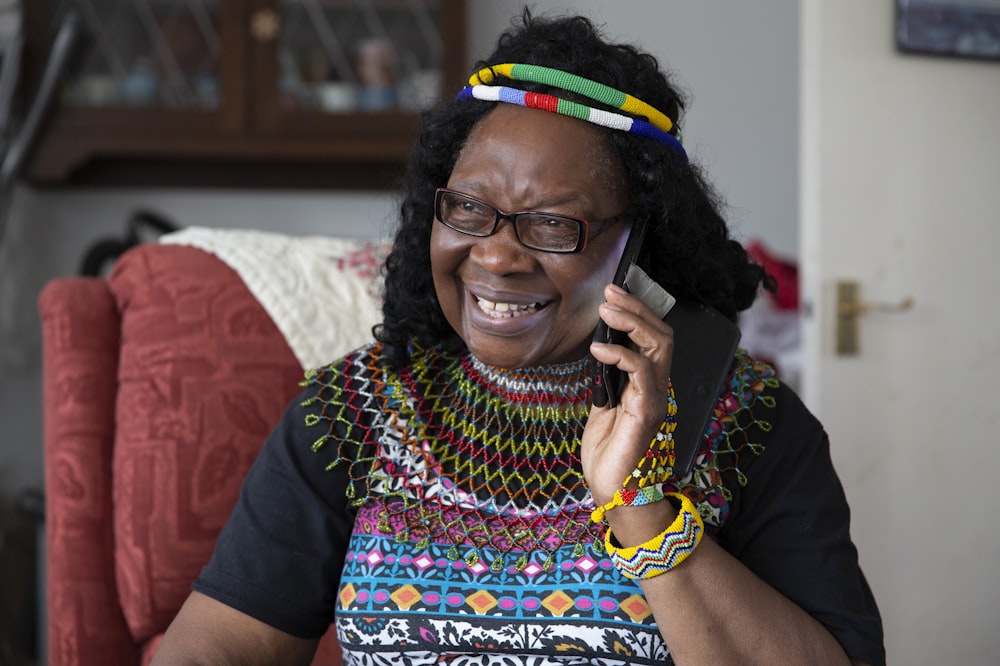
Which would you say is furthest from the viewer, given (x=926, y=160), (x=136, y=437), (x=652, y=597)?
(x=926, y=160)

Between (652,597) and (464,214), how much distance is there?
17.6 inches

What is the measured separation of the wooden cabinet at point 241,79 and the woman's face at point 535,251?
5.03 feet

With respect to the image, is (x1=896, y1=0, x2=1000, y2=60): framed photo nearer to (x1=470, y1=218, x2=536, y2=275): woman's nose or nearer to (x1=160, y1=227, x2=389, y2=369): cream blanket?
(x1=160, y1=227, x2=389, y2=369): cream blanket

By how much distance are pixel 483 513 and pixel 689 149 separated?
2.06m

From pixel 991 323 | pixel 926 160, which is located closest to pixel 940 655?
pixel 991 323

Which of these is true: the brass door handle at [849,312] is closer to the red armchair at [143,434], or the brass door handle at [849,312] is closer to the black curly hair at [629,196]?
the black curly hair at [629,196]

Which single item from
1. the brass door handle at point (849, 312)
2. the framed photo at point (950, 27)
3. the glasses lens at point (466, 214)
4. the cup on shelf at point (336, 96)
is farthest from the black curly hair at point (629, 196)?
the cup on shelf at point (336, 96)

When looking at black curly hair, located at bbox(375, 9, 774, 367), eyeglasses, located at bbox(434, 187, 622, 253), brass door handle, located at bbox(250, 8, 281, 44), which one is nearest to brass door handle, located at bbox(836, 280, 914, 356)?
black curly hair, located at bbox(375, 9, 774, 367)

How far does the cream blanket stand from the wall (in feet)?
3.28

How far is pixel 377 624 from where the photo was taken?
3.71ft

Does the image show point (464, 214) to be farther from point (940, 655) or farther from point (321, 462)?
point (940, 655)

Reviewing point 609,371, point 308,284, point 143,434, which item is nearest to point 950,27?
point 308,284

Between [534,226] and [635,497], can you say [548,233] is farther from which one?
[635,497]

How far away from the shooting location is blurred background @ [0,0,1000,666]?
2.22 metres
